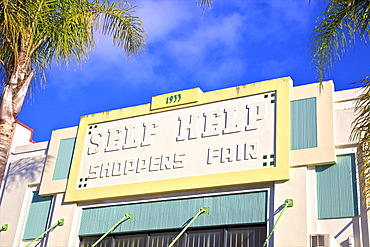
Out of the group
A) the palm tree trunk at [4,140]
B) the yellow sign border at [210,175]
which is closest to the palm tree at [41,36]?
the palm tree trunk at [4,140]

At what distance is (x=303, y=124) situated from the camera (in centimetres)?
1792

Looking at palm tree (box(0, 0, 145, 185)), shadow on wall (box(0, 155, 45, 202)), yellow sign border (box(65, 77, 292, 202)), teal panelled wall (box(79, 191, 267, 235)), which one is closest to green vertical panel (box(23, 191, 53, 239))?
shadow on wall (box(0, 155, 45, 202))

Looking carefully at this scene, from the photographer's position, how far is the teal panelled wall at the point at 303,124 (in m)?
17.6

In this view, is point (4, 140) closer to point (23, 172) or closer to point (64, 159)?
point (64, 159)

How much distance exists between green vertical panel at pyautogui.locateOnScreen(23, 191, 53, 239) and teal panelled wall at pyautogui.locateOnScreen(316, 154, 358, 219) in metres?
10.6

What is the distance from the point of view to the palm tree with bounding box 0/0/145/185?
13750 millimetres

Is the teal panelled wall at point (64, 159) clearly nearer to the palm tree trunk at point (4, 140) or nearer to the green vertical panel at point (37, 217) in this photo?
the green vertical panel at point (37, 217)

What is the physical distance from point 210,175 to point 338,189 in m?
4.14

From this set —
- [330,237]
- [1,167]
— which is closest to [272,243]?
[330,237]

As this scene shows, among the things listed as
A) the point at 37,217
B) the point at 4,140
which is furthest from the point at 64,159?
the point at 4,140

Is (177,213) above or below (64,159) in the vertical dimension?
below

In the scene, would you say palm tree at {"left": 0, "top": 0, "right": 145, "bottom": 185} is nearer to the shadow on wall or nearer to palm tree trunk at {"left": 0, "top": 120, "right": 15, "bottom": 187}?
palm tree trunk at {"left": 0, "top": 120, "right": 15, "bottom": 187}

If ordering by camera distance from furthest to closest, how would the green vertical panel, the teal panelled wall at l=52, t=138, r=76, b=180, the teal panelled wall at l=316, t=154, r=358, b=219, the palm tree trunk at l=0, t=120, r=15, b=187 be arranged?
the teal panelled wall at l=52, t=138, r=76, b=180
the green vertical panel
the teal panelled wall at l=316, t=154, r=358, b=219
the palm tree trunk at l=0, t=120, r=15, b=187

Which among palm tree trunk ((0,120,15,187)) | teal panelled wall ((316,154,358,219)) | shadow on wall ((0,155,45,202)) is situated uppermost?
shadow on wall ((0,155,45,202))
